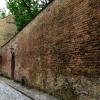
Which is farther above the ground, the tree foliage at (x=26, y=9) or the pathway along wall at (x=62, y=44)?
the tree foliage at (x=26, y=9)

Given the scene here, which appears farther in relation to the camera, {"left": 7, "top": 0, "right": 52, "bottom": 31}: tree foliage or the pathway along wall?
{"left": 7, "top": 0, "right": 52, "bottom": 31}: tree foliage

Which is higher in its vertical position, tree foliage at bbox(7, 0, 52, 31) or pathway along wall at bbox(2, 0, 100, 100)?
tree foliage at bbox(7, 0, 52, 31)

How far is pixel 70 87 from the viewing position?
10.4 m

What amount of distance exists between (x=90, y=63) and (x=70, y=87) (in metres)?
1.84

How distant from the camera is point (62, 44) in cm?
1137

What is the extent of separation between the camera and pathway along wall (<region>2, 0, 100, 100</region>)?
867 cm

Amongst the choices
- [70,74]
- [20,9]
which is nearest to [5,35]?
[20,9]

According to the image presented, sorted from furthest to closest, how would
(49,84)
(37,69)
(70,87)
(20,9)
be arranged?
(20,9) < (37,69) < (49,84) < (70,87)

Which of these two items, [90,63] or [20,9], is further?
[20,9]

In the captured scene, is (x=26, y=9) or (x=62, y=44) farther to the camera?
(x=26, y=9)

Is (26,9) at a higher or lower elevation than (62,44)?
higher

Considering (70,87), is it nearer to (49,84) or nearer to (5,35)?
(49,84)

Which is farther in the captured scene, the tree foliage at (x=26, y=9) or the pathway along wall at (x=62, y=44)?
the tree foliage at (x=26, y=9)

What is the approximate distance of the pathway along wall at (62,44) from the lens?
8.67 meters
